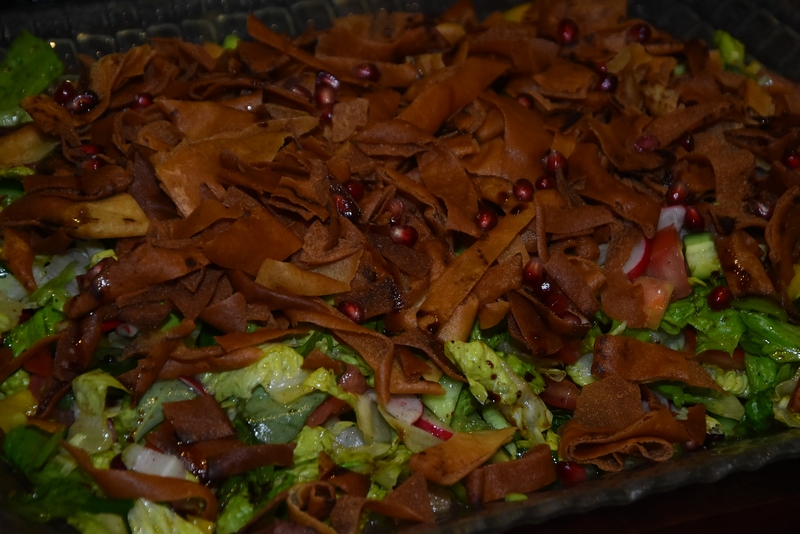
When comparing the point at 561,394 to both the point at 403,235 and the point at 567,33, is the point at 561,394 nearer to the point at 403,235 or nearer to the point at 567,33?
the point at 403,235

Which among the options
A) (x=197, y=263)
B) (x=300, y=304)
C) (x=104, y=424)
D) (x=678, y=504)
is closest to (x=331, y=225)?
(x=300, y=304)

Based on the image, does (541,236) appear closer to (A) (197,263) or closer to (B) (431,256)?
(B) (431,256)

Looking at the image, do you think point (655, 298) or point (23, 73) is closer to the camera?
point (655, 298)

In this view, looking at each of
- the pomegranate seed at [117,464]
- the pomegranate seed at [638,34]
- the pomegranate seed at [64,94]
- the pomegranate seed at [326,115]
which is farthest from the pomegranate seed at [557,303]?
the pomegranate seed at [64,94]

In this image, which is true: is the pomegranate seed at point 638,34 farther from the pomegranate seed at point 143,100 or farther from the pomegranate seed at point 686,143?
the pomegranate seed at point 143,100

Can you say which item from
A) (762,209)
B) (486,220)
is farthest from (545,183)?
(762,209)

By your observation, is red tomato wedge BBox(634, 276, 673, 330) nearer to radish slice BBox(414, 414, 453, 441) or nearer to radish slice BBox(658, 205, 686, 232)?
radish slice BBox(658, 205, 686, 232)
